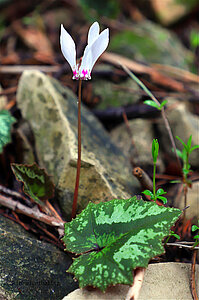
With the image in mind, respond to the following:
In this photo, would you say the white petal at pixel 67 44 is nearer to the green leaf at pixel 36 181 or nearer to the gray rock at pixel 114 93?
the green leaf at pixel 36 181

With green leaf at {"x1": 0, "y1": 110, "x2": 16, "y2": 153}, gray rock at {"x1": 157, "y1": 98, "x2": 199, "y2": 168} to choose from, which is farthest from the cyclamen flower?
gray rock at {"x1": 157, "y1": 98, "x2": 199, "y2": 168}

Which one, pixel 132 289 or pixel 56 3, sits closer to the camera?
pixel 132 289

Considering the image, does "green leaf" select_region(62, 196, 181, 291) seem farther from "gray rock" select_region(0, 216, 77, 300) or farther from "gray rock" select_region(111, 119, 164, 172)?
"gray rock" select_region(111, 119, 164, 172)

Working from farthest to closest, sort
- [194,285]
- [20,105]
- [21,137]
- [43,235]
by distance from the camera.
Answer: [20,105] < [21,137] < [43,235] < [194,285]

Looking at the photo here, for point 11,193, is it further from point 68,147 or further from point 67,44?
point 67,44

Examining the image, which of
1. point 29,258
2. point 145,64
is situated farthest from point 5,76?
point 29,258

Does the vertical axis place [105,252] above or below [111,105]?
below

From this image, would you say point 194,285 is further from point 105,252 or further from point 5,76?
point 5,76

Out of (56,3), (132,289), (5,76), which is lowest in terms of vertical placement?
(132,289)
